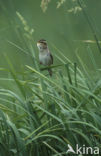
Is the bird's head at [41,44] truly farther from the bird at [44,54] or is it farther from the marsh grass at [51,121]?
the marsh grass at [51,121]

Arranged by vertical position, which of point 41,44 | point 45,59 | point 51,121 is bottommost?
point 51,121

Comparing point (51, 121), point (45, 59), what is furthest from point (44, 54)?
point (51, 121)

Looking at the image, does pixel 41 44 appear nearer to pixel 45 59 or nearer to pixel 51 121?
pixel 45 59

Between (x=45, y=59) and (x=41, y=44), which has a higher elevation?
(x=41, y=44)

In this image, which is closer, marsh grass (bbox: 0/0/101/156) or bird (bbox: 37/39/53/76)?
marsh grass (bbox: 0/0/101/156)

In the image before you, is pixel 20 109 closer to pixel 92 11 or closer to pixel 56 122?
pixel 56 122

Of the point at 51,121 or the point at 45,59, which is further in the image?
the point at 45,59

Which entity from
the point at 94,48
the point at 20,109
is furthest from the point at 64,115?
the point at 94,48

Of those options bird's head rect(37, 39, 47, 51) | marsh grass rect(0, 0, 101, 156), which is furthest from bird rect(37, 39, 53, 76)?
marsh grass rect(0, 0, 101, 156)

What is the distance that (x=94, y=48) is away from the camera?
25.2 feet

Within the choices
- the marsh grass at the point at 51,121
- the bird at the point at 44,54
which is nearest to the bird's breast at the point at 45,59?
the bird at the point at 44,54

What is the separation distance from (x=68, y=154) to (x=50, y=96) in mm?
430

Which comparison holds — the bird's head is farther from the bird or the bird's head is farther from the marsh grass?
the marsh grass

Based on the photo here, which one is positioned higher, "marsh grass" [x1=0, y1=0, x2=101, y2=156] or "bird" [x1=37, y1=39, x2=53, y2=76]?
"bird" [x1=37, y1=39, x2=53, y2=76]
